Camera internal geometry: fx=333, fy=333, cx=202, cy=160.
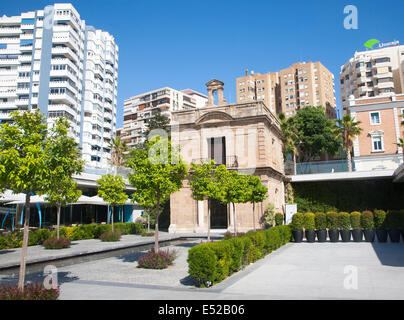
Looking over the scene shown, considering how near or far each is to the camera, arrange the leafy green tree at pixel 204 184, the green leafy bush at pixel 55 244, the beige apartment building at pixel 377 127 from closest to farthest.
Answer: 1. the leafy green tree at pixel 204 184
2. the green leafy bush at pixel 55 244
3. the beige apartment building at pixel 377 127

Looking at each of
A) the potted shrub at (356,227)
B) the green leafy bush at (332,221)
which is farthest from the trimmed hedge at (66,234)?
the potted shrub at (356,227)

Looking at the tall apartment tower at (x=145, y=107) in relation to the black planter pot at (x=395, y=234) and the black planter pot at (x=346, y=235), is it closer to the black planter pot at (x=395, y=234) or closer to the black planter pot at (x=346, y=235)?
the black planter pot at (x=346, y=235)

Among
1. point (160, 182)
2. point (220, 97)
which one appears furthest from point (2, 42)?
point (160, 182)

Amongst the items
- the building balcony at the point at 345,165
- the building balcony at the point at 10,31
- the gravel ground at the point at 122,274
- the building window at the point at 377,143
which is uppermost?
the building balcony at the point at 10,31

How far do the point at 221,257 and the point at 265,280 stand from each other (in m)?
1.39

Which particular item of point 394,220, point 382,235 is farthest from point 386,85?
point 382,235

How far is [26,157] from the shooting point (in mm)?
7094

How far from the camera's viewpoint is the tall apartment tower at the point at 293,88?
288 feet

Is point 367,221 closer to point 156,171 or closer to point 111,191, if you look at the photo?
point 156,171

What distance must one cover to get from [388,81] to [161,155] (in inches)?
3008

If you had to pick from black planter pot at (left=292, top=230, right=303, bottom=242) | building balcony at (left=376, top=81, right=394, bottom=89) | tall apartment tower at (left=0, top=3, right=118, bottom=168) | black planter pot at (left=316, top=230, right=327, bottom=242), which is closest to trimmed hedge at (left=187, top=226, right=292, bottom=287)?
black planter pot at (left=292, top=230, right=303, bottom=242)

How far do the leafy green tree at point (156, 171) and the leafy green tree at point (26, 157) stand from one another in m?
4.90

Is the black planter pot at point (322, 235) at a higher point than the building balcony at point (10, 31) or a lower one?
lower

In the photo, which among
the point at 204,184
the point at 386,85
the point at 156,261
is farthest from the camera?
the point at 386,85
